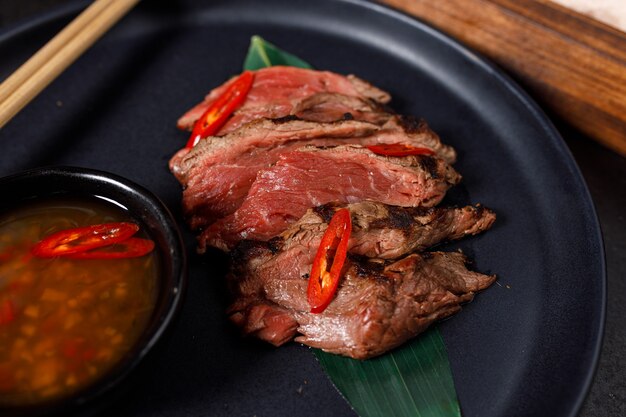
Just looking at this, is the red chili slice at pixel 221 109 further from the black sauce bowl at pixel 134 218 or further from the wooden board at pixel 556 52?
the wooden board at pixel 556 52

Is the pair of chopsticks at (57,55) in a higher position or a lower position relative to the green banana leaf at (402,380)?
higher

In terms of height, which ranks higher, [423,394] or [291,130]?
[291,130]

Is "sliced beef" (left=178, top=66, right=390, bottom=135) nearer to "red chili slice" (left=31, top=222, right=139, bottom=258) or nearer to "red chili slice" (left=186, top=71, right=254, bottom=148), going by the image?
"red chili slice" (left=186, top=71, right=254, bottom=148)

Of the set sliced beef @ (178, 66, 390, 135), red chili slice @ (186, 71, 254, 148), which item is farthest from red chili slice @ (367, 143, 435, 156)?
red chili slice @ (186, 71, 254, 148)

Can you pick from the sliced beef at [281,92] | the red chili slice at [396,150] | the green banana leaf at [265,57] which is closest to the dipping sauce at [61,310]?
the sliced beef at [281,92]

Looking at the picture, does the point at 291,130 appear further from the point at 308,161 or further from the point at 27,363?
the point at 27,363

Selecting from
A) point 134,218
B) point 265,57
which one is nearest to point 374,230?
point 134,218

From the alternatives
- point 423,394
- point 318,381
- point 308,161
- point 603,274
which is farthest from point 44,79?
point 603,274
